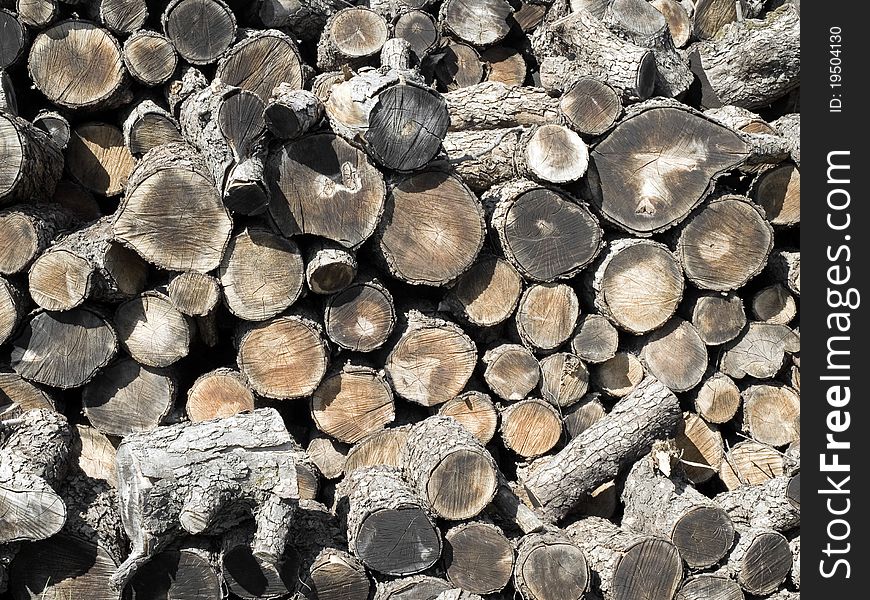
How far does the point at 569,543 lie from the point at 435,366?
110 cm

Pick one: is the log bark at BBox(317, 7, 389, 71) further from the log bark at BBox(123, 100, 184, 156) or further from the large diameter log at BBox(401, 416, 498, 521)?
the large diameter log at BBox(401, 416, 498, 521)

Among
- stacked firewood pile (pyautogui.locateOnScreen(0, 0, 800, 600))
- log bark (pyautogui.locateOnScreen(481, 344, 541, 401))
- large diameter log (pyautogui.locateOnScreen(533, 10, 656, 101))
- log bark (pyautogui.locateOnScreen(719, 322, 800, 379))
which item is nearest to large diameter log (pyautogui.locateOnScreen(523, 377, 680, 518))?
stacked firewood pile (pyautogui.locateOnScreen(0, 0, 800, 600))

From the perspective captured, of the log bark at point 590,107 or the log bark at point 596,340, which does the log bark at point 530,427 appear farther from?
A: the log bark at point 590,107

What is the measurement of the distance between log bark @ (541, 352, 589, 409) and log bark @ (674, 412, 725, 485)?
721 millimetres

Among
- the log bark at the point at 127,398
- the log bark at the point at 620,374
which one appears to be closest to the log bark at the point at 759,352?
the log bark at the point at 620,374

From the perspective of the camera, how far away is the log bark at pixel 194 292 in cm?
374

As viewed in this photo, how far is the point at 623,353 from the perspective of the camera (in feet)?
14.6

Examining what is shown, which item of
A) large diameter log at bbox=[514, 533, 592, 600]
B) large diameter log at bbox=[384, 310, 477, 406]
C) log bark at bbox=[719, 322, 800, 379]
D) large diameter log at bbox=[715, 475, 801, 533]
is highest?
large diameter log at bbox=[384, 310, 477, 406]

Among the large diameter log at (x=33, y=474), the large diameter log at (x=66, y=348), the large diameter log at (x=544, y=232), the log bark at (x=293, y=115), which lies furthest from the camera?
the large diameter log at (x=544, y=232)

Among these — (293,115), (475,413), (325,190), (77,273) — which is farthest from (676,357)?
(77,273)

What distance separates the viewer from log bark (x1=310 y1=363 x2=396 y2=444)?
404cm

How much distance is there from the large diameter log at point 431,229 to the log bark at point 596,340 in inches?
31.8
